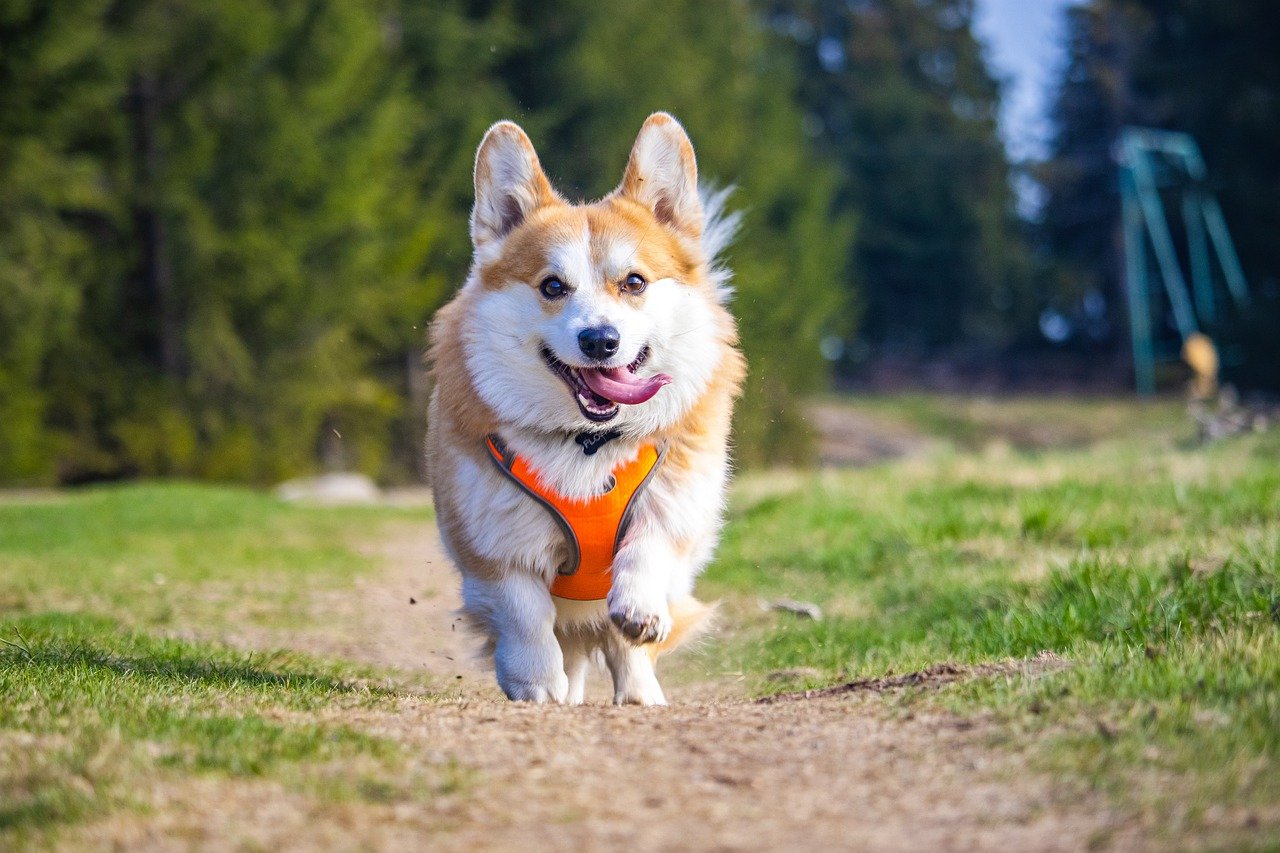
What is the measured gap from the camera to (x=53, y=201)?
60.3ft

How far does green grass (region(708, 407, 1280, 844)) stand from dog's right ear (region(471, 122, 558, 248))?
204cm

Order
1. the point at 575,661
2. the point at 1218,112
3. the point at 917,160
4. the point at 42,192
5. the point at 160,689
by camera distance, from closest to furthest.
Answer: the point at 160,689
the point at 575,661
the point at 42,192
the point at 1218,112
the point at 917,160

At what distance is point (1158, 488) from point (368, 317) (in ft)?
54.1

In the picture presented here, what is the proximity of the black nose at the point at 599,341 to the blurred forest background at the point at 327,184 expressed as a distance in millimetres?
6902

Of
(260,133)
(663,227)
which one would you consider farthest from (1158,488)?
(260,133)

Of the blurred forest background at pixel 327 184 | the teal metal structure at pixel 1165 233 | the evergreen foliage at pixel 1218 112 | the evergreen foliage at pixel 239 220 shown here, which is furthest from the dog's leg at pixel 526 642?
the teal metal structure at pixel 1165 233

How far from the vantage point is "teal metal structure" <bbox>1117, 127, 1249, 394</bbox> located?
30109 millimetres

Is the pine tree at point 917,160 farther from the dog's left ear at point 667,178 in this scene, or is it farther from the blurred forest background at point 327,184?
the dog's left ear at point 667,178

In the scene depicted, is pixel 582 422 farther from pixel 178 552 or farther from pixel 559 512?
pixel 178 552

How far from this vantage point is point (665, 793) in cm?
312

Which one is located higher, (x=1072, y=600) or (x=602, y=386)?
(x=602, y=386)

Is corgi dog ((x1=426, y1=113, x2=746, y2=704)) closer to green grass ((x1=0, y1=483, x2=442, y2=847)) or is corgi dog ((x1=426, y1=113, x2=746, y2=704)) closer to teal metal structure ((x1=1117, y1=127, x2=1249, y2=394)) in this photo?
green grass ((x1=0, y1=483, x2=442, y2=847))

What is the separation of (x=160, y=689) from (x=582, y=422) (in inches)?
63.4

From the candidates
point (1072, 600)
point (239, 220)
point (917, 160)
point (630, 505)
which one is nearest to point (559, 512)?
point (630, 505)
